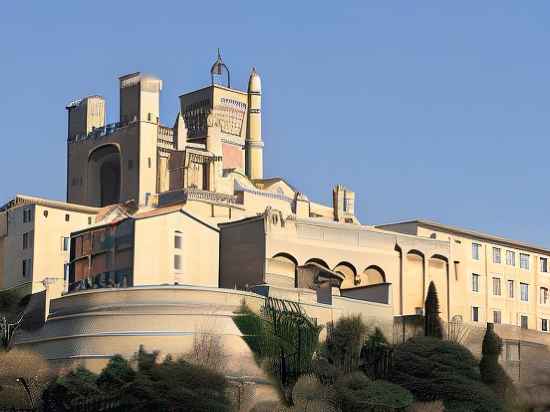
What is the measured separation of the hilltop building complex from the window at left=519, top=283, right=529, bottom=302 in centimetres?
15

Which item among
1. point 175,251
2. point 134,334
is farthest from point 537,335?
point 134,334

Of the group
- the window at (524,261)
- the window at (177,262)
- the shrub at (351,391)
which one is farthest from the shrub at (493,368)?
the window at (524,261)

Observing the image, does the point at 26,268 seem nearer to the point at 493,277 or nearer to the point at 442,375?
the point at 442,375

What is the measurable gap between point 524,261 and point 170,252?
31.5 m

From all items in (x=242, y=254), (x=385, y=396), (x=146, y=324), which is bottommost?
(x=385, y=396)

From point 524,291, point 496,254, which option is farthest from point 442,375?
point 524,291

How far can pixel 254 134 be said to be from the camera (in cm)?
11000

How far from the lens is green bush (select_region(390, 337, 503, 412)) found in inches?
3036

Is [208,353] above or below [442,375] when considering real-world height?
above

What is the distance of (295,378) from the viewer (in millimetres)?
75688

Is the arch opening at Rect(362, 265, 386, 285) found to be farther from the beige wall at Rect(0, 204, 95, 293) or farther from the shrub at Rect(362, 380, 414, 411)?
the beige wall at Rect(0, 204, 95, 293)

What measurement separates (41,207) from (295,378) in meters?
24.8

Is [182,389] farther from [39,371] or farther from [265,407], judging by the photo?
[39,371]

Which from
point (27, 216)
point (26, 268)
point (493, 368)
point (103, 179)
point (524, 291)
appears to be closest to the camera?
point (493, 368)
